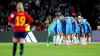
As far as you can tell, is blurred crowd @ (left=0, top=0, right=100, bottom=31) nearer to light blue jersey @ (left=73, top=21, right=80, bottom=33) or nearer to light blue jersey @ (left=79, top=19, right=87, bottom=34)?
light blue jersey @ (left=73, top=21, right=80, bottom=33)

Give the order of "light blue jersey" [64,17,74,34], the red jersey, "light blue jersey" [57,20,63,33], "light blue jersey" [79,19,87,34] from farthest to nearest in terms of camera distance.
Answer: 1. "light blue jersey" [79,19,87,34]
2. "light blue jersey" [57,20,63,33]
3. "light blue jersey" [64,17,74,34]
4. the red jersey

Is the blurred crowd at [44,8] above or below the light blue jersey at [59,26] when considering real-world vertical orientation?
above

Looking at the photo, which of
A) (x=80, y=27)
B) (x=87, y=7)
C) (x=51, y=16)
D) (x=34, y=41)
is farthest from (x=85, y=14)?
(x=80, y=27)

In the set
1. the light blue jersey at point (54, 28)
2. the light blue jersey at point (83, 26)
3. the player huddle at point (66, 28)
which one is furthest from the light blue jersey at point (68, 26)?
the light blue jersey at point (83, 26)

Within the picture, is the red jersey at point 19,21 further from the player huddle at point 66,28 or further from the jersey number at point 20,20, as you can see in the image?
the player huddle at point 66,28

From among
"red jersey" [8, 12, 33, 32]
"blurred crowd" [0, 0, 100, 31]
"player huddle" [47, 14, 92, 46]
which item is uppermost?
"blurred crowd" [0, 0, 100, 31]

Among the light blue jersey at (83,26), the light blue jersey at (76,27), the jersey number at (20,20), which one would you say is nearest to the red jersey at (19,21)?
the jersey number at (20,20)

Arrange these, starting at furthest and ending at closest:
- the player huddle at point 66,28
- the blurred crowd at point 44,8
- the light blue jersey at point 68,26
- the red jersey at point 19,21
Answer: the blurred crowd at point 44,8, the player huddle at point 66,28, the light blue jersey at point 68,26, the red jersey at point 19,21

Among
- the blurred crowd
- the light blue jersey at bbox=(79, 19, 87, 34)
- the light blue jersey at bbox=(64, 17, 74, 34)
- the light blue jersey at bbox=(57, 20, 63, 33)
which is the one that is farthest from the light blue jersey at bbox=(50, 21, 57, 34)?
the blurred crowd

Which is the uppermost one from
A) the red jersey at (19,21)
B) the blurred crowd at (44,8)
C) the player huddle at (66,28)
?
the blurred crowd at (44,8)

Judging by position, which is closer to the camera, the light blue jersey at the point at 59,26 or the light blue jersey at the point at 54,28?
the light blue jersey at the point at 54,28

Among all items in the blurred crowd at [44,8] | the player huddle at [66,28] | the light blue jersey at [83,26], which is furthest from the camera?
the blurred crowd at [44,8]

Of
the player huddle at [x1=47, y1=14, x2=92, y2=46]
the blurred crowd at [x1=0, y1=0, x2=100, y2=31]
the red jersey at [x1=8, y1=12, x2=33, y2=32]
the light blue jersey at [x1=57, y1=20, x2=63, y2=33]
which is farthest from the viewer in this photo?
the blurred crowd at [x1=0, y1=0, x2=100, y2=31]

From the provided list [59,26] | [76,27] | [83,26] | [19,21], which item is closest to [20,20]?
[19,21]
